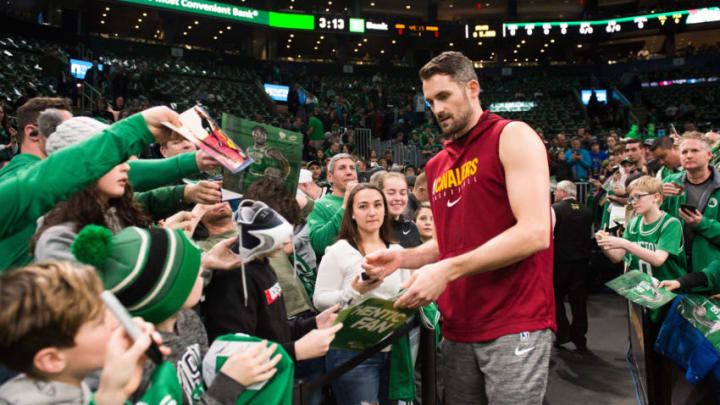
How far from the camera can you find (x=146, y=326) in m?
1.17

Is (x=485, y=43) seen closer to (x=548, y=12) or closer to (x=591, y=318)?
(x=548, y=12)

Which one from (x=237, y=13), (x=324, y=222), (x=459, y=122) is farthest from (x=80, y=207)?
(x=237, y=13)

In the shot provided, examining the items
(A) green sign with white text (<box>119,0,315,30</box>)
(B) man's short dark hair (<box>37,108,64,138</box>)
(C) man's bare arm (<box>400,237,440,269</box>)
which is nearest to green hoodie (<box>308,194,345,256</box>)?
(C) man's bare arm (<box>400,237,440,269</box>)

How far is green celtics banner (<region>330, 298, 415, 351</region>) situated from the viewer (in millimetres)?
1913

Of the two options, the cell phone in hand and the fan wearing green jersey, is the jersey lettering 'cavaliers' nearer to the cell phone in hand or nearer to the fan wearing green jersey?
the cell phone in hand

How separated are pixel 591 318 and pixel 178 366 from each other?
261 inches

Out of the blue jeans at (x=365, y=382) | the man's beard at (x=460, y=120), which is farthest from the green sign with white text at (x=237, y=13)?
the man's beard at (x=460, y=120)

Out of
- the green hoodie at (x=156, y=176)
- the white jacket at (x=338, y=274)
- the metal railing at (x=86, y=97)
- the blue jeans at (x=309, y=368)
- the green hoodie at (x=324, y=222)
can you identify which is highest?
the metal railing at (x=86, y=97)

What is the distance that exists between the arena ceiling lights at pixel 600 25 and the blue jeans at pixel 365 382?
2850 cm

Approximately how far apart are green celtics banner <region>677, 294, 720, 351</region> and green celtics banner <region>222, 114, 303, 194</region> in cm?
290

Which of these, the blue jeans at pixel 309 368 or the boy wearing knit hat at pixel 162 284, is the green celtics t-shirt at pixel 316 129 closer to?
the blue jeans at pixel 309 368

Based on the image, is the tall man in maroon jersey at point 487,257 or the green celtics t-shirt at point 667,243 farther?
the green celtics t-shirt at point 667,243

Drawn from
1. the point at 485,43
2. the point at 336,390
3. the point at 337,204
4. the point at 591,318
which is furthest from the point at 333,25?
the point at 336,390

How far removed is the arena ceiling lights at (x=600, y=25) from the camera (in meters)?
27.2
